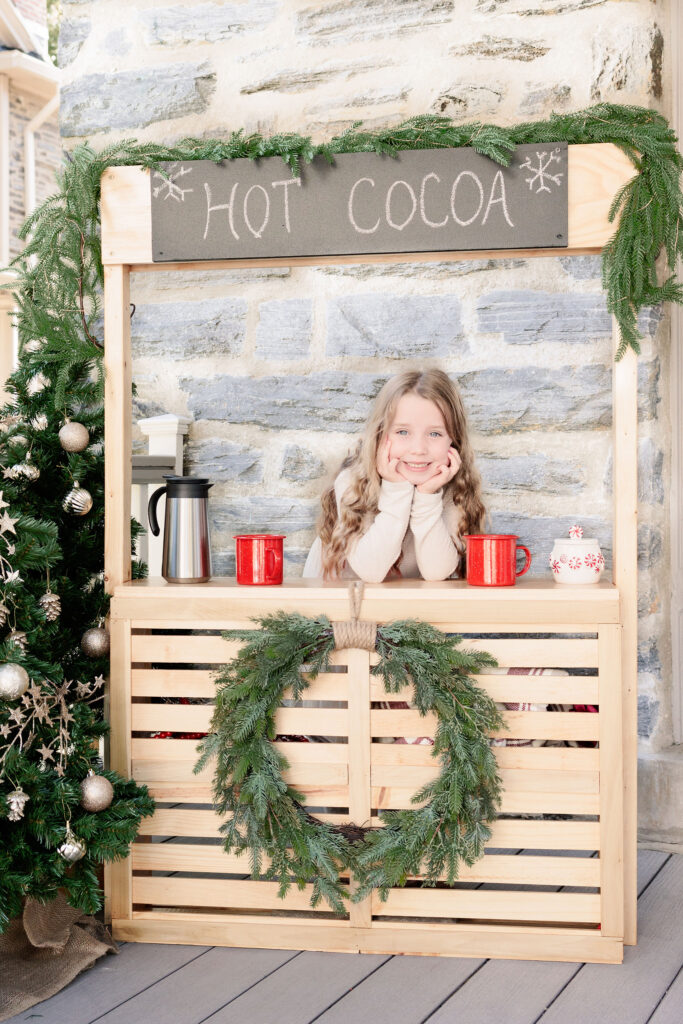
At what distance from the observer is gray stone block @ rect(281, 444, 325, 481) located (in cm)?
289

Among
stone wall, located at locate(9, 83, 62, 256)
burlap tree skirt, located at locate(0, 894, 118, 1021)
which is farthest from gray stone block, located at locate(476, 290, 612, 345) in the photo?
stone wall, located at locate(9, 83, 62, 256)

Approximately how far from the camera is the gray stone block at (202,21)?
2.91 metres

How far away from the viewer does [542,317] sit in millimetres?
2779

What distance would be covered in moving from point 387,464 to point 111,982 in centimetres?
147

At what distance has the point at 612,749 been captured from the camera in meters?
2.05

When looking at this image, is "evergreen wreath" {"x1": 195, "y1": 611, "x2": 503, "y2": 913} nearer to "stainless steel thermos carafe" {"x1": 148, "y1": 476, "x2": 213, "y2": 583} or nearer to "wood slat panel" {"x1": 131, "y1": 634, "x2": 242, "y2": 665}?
"wood slat panel" {"x1": 131, "y1": 634, "x2": 242, "y2": 665}

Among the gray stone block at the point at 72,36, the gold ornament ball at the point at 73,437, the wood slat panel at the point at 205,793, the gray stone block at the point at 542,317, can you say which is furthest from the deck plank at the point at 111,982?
the gray stone block at the point at 72,36

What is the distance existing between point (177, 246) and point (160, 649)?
37.3 inches

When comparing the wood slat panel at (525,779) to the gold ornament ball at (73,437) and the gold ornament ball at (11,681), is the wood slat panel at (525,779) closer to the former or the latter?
the gold ornament ball at (11,681)

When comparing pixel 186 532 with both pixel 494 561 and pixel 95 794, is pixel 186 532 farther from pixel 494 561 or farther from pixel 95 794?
pixel 494 561

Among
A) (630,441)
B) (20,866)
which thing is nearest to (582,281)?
(630,441)

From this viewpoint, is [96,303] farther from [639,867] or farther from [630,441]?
[639,867]

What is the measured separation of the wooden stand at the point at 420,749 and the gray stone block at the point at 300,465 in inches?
29.0

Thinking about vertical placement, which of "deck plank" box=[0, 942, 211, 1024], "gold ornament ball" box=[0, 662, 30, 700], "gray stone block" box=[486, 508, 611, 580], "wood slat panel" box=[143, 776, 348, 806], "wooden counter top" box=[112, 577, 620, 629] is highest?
"gray stone block" box=[486, 508, 611, 580]
